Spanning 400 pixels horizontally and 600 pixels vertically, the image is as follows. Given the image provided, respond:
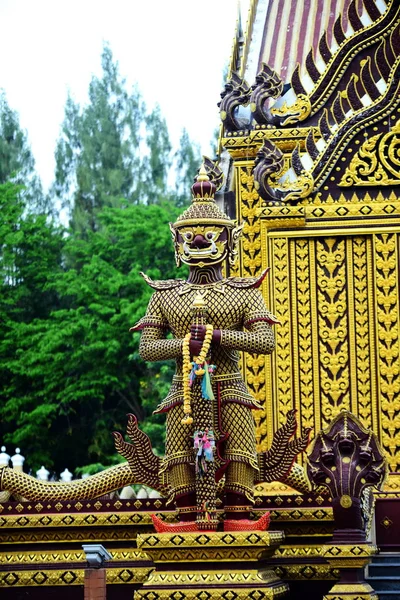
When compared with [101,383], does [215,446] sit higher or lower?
lower

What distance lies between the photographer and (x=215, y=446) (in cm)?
1153

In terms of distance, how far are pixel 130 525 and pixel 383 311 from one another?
10.1ft

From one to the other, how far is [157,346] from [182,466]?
97 cm

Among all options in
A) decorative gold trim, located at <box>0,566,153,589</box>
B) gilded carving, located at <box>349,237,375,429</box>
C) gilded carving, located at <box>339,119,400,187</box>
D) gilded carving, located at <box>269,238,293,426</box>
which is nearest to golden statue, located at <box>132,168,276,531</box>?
decorative gold trim, located at <box>0,566,153,589</box>

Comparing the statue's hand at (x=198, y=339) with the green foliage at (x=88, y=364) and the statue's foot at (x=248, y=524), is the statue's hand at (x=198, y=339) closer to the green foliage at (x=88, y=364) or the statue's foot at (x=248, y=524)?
the statue's foot at (x=248, y=524)

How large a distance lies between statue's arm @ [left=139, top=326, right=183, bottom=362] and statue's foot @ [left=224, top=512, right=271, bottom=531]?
138cm

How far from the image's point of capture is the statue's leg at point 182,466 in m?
11.6

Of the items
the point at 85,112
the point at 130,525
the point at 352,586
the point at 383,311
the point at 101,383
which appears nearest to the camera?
the point at 352,586

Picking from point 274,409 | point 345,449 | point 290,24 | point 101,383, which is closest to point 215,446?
point 345,449

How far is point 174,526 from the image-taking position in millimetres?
11508

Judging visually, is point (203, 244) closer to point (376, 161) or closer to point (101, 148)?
point (376, 161)

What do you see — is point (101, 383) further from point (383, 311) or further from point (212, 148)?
point (383, 311)

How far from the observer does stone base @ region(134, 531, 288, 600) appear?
1112 centimetres

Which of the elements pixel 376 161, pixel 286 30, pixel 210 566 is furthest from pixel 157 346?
pixel 286 30
